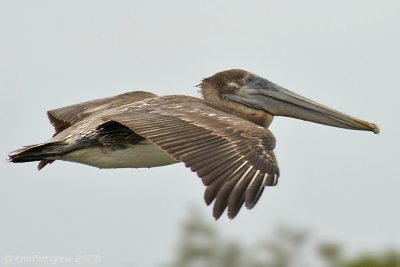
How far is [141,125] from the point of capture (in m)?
15.7

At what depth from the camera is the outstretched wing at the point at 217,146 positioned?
47.5 feet

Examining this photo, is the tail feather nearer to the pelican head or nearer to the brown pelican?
the brown pelican

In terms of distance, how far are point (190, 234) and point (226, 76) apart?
5.08 meters

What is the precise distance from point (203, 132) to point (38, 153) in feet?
6.35

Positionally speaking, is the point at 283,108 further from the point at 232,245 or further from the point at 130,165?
the point at 232,245

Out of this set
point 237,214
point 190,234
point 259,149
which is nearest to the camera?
point 237,214

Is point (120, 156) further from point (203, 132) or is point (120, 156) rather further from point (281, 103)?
point (281, 103)

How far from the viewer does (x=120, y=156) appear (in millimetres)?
16594

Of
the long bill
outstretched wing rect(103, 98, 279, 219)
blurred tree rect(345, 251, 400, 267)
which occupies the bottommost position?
blurred tree rect(345, 251, 400, 267)

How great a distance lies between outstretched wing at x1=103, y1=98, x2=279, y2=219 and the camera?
14.5 m

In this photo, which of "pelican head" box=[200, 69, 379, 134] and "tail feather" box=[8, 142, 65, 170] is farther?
"pelican head" box=[200, 69, 379, 134]

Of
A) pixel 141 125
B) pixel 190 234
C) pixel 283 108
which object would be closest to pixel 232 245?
pixel 190 234

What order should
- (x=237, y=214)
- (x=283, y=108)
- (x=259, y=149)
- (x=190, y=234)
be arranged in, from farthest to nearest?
(x=190, y=234) → (x=283, y=108) → (x=259, y=149) → (x=237, y=214)

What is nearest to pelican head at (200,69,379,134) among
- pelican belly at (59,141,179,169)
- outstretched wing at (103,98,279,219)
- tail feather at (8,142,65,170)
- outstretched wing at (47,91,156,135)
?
outstretched wing at (47,91,156,135)
